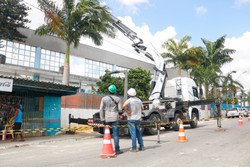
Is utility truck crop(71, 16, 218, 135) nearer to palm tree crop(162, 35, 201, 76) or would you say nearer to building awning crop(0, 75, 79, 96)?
building awning crop(0, 75, 79, 96)

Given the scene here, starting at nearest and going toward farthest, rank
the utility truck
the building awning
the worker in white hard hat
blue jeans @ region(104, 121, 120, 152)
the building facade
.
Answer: blue jeans @ region(104, 121, 120, 152) < the worker in white hard hat < the building awning < the utility truck < the building facade

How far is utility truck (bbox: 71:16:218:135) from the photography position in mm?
14211

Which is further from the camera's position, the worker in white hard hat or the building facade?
the building facade

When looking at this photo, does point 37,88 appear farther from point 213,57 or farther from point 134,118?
point 213,57

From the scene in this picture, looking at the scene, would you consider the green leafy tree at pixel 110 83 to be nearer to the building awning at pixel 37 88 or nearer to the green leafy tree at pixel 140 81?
the green leafy tree at pixel 140 81

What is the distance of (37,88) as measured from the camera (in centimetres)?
1251

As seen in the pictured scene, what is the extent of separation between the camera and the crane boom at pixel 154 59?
16.4m

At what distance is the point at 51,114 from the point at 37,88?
2.05m

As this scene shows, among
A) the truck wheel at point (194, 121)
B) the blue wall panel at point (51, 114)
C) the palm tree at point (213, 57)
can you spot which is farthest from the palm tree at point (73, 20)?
the palm tree at point (213, 57)

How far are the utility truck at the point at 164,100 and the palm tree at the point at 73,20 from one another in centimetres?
122

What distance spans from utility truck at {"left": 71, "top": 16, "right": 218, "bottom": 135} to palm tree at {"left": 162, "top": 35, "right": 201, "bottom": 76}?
42.8ft

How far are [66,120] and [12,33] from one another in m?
9.99

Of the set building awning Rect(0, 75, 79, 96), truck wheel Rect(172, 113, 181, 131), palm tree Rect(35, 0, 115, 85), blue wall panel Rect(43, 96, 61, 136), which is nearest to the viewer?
building awning Rect(0, 75, 79, 96)

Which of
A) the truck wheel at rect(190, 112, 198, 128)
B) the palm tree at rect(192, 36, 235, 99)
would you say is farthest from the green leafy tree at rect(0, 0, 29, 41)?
the palm tree at rect(192, 36, 235, 99)
